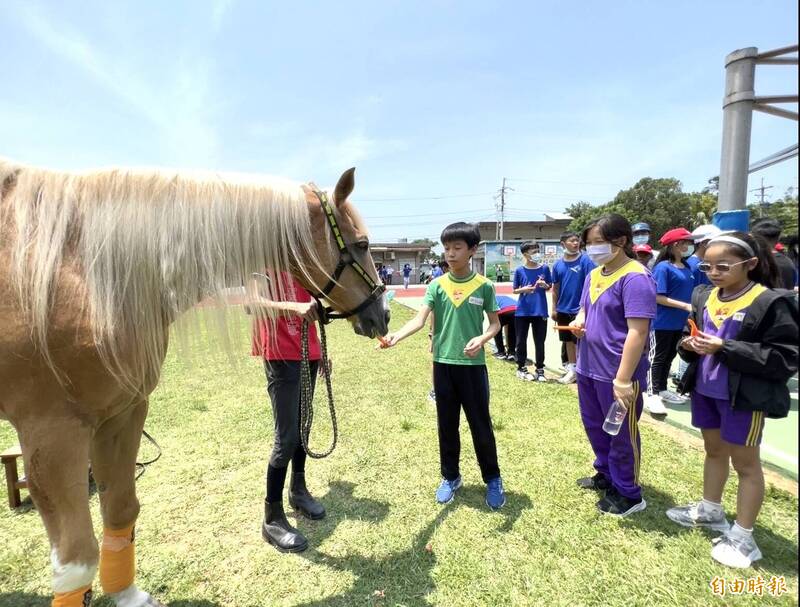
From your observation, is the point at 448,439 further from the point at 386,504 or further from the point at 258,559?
the point at 258,559

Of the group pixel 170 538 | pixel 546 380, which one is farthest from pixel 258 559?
pixel 546 380

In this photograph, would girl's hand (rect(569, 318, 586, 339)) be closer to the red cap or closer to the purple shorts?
the purple shorts

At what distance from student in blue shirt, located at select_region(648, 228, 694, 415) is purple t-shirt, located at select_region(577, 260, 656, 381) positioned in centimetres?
219

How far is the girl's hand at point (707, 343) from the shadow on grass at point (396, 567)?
62.0 inches

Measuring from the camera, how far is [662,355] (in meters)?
4.71

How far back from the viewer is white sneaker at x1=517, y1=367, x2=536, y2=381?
5.81 m

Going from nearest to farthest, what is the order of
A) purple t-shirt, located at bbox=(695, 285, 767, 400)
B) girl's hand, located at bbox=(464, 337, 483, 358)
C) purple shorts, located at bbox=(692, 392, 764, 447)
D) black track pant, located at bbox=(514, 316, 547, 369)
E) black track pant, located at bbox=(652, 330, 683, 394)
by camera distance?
1. purple t-shirt, located at bbox=(695, 285, 767, 400)
2. purple shorts, located at bbox=(692, 392, 764, 447)
3. girl's hand, located at bbox=(464, 337, 483, 358)
4. black track pant, located at bbox=(652, 330, 683, 394)
5. black track pant, located at bbox=(514, 316, 547, 369)

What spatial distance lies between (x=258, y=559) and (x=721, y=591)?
2503 mm

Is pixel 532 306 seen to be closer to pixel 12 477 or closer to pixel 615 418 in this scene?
pixel 615 418

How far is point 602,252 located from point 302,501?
2648 mm

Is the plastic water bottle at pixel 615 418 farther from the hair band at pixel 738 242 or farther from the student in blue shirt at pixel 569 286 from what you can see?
the student in blue shirt at pixel 569 286

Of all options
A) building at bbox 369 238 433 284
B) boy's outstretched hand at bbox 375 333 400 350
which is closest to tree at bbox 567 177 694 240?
building at bbox 369 238 433 284

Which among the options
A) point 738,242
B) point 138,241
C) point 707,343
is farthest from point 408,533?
point 738,242

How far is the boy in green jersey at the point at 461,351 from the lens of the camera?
272 cm
